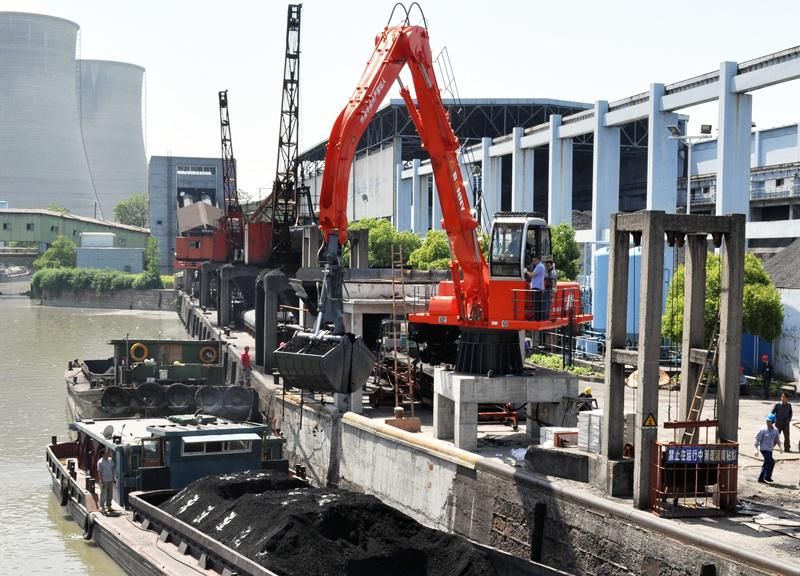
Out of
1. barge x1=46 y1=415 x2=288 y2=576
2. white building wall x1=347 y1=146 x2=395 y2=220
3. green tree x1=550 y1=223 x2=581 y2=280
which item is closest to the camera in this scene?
barge x1=46 y1=415 x2=288 y2=576

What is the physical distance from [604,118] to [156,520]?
114ft

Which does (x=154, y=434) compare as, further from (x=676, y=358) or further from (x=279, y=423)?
(x=676, y=358)

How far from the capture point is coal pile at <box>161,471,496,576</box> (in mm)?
17188

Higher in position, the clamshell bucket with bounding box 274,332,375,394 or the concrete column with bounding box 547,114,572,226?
the concrete column with bounding box 547,114,572,226

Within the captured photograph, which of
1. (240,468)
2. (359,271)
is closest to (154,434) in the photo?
(240,468)

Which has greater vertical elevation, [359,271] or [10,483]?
[359,271]

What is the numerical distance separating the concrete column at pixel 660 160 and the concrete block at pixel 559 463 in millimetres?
26611

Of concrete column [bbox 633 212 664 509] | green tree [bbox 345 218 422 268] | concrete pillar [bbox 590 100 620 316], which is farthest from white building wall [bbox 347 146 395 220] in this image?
concrete column [bbox 633 212 664 509]

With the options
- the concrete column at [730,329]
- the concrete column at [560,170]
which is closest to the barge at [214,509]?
the concrete column at [730,329]

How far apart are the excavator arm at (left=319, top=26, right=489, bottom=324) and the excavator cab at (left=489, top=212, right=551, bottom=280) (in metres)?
0.51

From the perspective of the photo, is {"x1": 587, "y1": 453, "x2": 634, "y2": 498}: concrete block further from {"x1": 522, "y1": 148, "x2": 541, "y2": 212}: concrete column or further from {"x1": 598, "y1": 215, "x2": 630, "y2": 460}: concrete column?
{"x1": 522, "y1": 148, "x2": 541, "y2": 212}: concrete column

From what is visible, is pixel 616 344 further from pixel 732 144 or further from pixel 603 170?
pixel 603 170

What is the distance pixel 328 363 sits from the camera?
2133 centimetres

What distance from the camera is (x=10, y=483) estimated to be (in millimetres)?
30078
